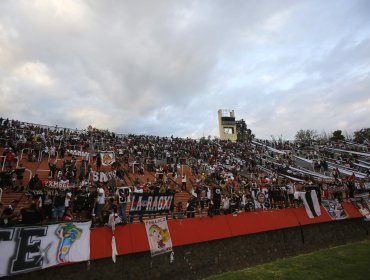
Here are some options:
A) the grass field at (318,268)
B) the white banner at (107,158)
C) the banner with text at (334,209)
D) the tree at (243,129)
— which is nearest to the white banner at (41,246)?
the grass field at (318,268)

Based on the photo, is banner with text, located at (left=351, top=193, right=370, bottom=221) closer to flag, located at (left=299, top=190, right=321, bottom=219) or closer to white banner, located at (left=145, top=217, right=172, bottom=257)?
flag, located at (left=299, top=190, right=321, bottom=219)

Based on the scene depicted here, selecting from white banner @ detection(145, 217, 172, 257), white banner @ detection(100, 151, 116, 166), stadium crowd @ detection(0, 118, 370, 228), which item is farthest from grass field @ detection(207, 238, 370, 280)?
white banner @ detection(100, 151, 116, 166)

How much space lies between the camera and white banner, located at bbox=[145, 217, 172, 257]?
11922 mm

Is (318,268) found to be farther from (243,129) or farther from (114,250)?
(243,129)

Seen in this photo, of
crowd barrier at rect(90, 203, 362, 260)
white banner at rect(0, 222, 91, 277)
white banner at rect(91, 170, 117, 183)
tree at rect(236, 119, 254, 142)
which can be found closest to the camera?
white banner at rect(0, 222, 91, 277)

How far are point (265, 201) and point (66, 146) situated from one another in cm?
1984

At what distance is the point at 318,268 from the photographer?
1310 centimetres

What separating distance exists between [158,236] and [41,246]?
451 centimetres

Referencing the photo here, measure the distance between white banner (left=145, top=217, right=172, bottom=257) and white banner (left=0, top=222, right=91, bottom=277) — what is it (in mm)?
2563

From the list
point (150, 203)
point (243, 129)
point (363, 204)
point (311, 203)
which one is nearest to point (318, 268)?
point (311, 203)

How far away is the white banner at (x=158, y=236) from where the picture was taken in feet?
39.1

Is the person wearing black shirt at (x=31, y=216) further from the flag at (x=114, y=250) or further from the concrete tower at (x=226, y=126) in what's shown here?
the concrete tower at (x=226, y=126)

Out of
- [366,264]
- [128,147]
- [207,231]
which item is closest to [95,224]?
[207,231]

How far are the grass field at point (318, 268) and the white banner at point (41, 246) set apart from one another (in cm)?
602
